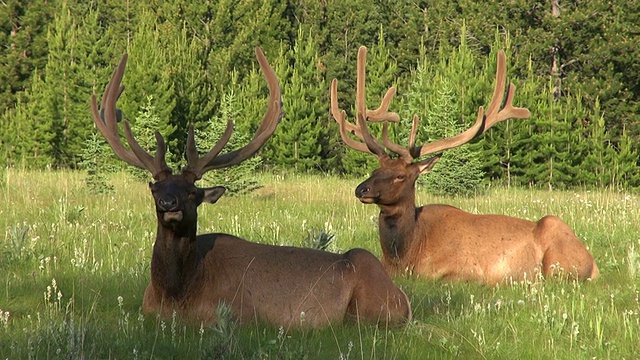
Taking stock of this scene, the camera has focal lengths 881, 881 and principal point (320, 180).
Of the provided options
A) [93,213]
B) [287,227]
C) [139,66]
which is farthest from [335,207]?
[139,66]

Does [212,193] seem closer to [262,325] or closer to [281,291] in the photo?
[281,291]

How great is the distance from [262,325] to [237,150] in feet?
4.36

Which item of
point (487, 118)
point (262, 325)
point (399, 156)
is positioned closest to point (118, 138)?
point (262, 325)

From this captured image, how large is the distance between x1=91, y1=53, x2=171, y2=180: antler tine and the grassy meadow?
103cm

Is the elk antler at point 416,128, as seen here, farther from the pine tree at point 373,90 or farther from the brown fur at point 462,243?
the pine tree at point 373,90

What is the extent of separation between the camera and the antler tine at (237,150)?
19.8ft

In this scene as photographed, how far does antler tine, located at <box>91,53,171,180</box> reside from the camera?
598 cm

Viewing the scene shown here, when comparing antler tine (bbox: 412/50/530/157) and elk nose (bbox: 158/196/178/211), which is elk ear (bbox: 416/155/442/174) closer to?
antler tine (bbox: 412/50/530/157)

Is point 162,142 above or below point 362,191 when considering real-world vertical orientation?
above

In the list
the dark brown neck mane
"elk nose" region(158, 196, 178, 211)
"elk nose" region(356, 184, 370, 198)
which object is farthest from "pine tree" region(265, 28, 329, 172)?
"elk nose" region(158, 196, 178, 211)

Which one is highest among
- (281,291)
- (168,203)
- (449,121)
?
(449,121)

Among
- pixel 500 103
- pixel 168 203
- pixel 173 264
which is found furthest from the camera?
pixel 500 103

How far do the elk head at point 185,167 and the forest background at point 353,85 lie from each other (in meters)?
11.0

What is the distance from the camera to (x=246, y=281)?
19.7 ft
